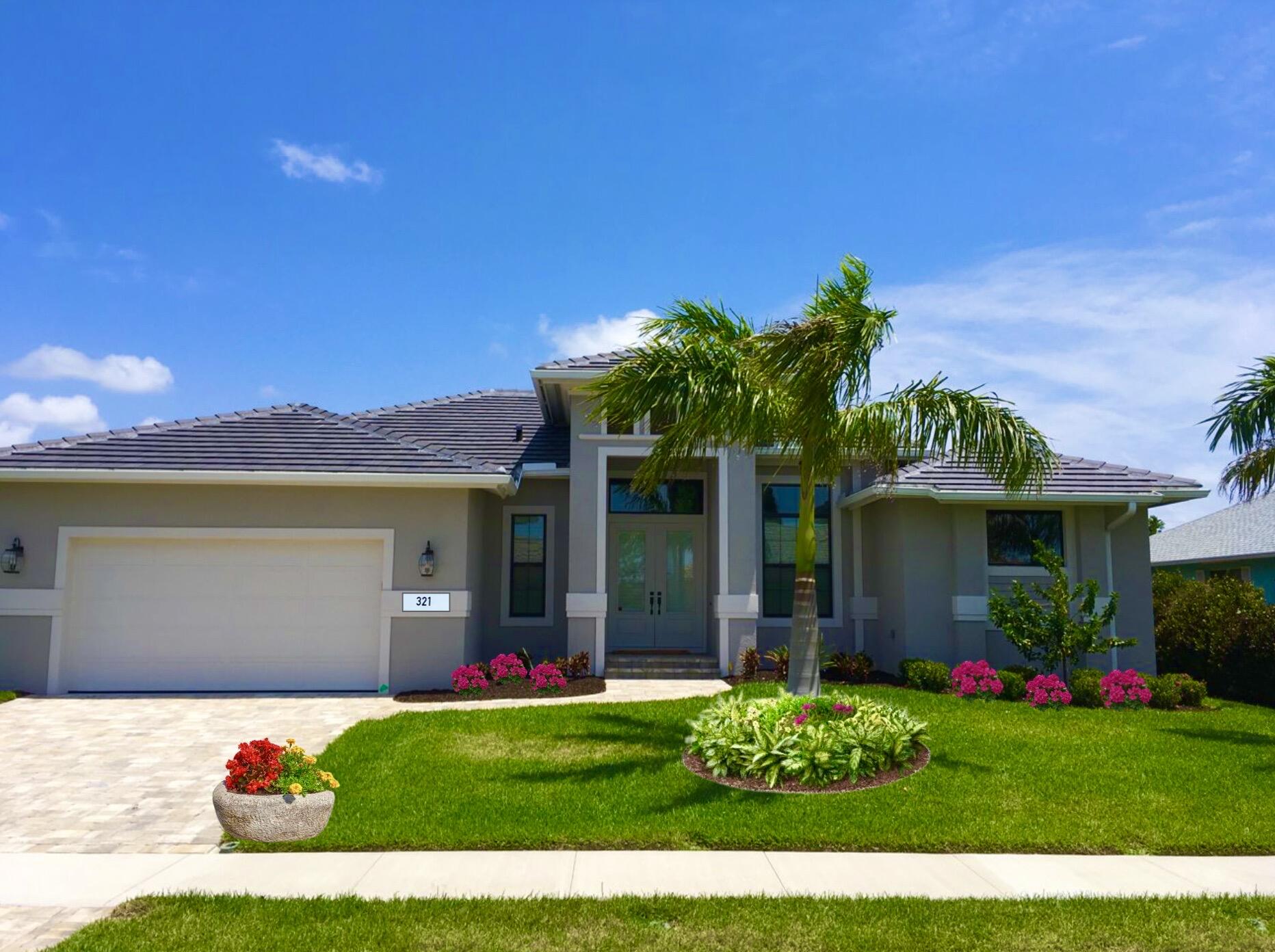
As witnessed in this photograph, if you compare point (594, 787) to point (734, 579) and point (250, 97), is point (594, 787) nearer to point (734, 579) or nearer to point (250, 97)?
point (734, 579)

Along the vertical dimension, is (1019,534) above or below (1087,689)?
above

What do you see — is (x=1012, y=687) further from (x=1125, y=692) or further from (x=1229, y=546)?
(x=1229, y=546)

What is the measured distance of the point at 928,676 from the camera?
13.6 meters

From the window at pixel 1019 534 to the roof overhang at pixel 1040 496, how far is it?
39cm

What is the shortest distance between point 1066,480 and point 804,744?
9507 millimetres

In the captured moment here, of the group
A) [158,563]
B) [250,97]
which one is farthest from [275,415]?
[250,97]

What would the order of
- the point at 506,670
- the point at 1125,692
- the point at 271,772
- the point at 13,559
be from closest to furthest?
the point at 271,772 < the point at 1125,692 < the point at 13,559 < the point at 506,670

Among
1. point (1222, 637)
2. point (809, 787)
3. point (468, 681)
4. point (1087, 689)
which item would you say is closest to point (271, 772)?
point (809, 787)

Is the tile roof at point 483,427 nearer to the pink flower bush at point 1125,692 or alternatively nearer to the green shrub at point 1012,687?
the green shrub at point 1012,687

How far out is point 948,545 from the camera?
15.1m

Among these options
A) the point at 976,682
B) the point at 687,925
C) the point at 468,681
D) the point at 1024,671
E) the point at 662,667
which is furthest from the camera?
the point at 662,667

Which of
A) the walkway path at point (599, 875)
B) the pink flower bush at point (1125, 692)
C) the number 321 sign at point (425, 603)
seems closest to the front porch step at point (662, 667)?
the number 321 sign at point (425, 603)

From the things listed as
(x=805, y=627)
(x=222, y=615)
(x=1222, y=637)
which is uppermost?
(x=805, y=627)

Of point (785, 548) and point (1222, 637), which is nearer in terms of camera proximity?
point (1222, 637)
